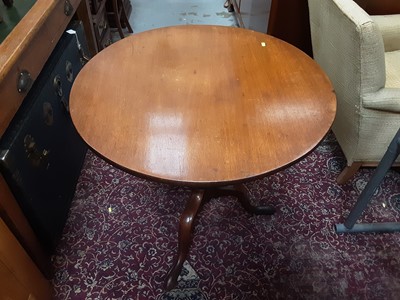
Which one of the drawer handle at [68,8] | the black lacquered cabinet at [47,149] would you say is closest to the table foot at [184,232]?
the black lacquered cabinet at [47,149]

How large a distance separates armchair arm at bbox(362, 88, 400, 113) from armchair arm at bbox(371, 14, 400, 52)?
22.8 inches

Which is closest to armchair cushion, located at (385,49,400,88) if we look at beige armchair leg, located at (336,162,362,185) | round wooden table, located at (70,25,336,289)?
beige armchair leg, located at (336,162,362,185)

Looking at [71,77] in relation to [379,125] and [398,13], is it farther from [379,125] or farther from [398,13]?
[398,13]

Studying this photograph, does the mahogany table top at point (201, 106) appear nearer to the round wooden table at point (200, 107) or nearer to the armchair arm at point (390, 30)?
the round wooden table at point (200, 107)

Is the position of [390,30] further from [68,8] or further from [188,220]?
[68,8]

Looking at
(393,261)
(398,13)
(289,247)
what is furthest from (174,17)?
(393,261)

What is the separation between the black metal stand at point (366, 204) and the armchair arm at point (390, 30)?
84cm

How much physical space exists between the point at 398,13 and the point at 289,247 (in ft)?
4.92

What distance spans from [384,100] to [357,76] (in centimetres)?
13

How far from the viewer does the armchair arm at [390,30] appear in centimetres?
162

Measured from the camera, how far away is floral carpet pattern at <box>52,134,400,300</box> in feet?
3.85

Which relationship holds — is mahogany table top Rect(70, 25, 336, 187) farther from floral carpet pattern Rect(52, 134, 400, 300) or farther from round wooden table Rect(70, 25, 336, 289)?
floral carpet pattern Rect(52, 134, 400, 300)

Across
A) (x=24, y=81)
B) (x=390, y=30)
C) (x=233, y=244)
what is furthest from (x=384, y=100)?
(x=24, y=81)

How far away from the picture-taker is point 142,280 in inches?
46.6
